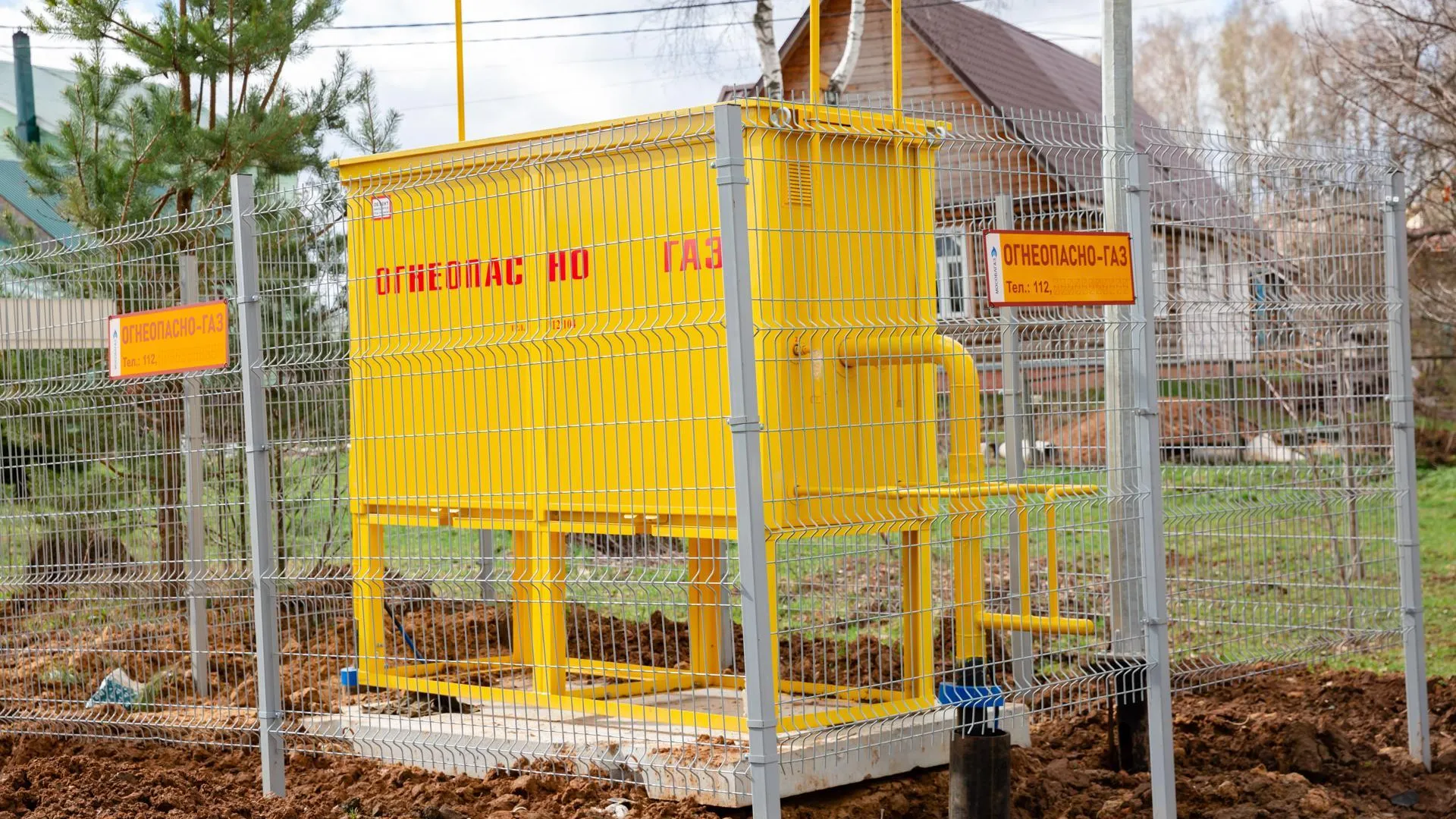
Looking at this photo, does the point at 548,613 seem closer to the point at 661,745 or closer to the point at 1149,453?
the point at 661,745

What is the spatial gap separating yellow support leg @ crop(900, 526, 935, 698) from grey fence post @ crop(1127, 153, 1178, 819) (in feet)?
2.97

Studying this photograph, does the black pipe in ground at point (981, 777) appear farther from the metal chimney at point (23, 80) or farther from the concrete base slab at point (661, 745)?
the metal chimney at point (23, 80)

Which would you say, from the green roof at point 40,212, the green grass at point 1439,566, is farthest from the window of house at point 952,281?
the green roof at point 40,212

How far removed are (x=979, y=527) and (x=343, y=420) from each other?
10.1 ft

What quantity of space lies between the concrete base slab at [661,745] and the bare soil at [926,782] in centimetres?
8

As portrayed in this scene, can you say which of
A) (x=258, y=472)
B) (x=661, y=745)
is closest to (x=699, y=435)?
(x=661, y=745)

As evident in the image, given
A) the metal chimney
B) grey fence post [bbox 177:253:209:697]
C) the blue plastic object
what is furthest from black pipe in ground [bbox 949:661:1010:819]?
the metal chimney

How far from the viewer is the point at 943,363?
5.54 m

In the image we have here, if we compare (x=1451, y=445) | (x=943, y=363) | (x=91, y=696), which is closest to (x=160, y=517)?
(x=91, y=696)

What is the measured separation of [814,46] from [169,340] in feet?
10.8

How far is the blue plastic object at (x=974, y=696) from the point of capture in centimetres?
520

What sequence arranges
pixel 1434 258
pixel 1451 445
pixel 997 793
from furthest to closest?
pixel 1451 445 < pixel 1434 258 < pixel 997 793

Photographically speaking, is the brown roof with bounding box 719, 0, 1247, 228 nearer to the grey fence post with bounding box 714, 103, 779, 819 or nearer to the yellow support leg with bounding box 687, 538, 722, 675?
the yellow support leg with bounding box 687, 538, 722, 675

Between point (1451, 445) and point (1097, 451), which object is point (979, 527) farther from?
point (1451, 445)
